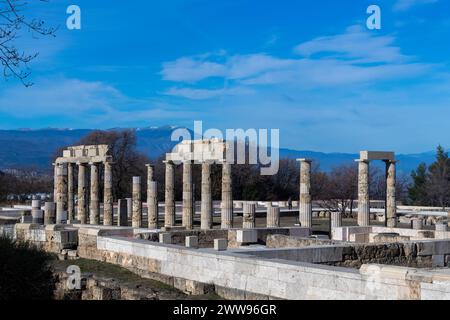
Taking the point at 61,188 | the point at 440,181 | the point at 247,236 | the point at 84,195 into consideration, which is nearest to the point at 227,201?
the point at 84,195

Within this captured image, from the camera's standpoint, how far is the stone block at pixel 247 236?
22141mm

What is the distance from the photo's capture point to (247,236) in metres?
22.2

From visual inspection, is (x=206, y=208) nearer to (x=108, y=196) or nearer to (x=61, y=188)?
(x=108, y=196)

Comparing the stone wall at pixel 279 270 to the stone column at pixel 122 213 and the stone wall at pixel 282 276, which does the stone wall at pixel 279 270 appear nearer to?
the stone wall at pixel 282 276

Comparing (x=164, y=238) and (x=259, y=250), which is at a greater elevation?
(x=259, y=250)

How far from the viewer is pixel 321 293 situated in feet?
38.6

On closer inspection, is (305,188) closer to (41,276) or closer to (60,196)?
(60,196)

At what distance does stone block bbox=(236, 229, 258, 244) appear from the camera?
22141 mm

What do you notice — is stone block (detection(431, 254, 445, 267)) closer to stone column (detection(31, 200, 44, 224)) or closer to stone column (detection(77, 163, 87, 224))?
stone column (detection(31, 200, 44, 224))

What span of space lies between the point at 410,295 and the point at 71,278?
24.6 feet
